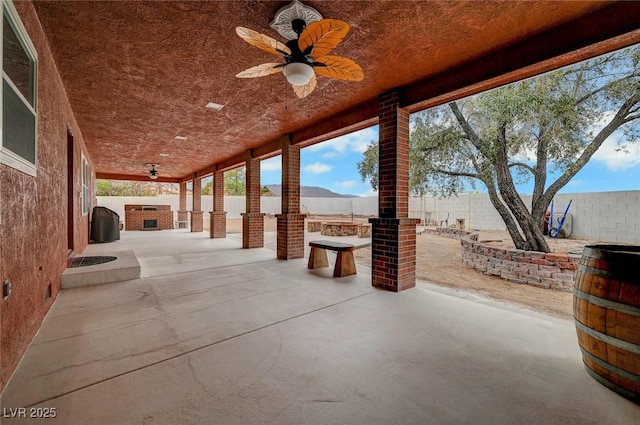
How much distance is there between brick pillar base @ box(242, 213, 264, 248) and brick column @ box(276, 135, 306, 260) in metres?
1.63

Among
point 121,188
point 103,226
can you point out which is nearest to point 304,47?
point 103,226

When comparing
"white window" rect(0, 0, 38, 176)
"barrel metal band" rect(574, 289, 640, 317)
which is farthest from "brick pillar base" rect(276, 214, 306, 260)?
"barrel metal band" rect(574, 289, 640, 317)

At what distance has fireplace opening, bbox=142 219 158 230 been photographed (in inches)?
481

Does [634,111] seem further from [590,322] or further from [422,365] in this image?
[422,365]

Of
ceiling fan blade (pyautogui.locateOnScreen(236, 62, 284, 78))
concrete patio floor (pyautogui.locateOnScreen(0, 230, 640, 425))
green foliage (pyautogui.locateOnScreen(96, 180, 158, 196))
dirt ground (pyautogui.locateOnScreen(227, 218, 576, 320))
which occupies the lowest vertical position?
dirt ground (pyautogui.locateOnScreen(227, 218, 576, 320))

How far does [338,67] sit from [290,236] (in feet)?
12.9

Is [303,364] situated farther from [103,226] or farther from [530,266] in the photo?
[103,226]

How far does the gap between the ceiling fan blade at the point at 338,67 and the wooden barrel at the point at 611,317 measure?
218 centimetres

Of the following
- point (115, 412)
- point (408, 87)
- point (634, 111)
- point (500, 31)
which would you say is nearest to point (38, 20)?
point (115, 412)

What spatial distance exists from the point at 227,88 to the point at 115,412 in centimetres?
345

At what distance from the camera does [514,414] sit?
146 cm

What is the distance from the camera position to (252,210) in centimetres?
739

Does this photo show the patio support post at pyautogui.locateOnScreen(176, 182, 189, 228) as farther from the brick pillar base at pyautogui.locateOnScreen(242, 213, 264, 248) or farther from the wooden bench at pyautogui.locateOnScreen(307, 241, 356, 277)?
the wooden bench at pyautogui.locateOnScreen(307, 241, 356, 277)

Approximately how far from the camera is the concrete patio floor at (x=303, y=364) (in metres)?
1.46
